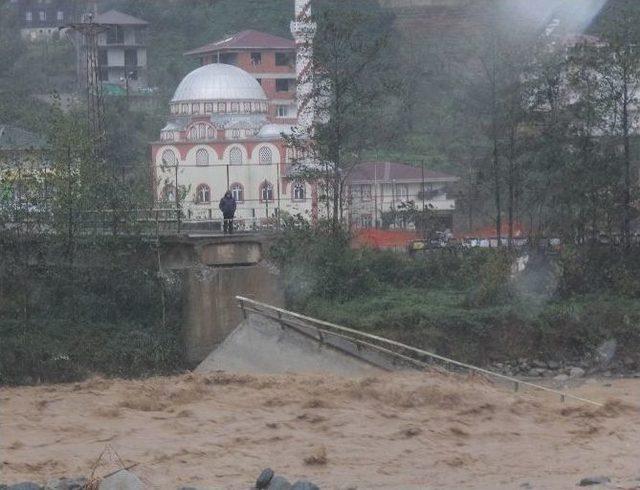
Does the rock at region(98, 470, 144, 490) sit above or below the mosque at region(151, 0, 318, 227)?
below

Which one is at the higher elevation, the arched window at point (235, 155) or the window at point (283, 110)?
the window at point (283, 110)

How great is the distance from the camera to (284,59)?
202ft

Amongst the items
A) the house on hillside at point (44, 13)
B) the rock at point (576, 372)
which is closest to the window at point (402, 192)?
the rock at point (576, 372)

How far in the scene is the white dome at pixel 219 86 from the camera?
5231cm

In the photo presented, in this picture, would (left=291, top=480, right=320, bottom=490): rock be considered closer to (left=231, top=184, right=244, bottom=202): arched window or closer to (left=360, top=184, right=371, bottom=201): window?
(left=360, top=184, right=371, bottom=201): window

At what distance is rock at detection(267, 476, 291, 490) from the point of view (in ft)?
54.2

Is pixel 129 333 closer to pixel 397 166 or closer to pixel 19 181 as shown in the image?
pixel 19 181

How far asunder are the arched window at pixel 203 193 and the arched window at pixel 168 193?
2.50m

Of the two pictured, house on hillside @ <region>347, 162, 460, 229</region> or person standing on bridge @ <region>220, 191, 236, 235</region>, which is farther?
house on hillside @ <region>347, 162, 460, 229</region>

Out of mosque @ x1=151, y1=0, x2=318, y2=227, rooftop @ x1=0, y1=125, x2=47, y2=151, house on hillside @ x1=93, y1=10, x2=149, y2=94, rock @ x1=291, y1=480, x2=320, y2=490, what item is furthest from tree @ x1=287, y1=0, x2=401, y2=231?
house on hillside @ x1=93, y1=10, x2=149, y2=94

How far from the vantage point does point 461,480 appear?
17500 mm

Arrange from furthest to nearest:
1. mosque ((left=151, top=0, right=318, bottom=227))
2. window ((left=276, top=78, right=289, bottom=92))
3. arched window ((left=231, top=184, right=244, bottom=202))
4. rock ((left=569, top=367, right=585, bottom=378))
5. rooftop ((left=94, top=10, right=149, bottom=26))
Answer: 1. rooftop ((left=94, top=10, right=149, bottom=26))
2. window ((left=276, top=78, right=289, bottom=92))
3. arched window ((left=231, top=184, right=244, bottom=202))
4. mosque ((left=151, top=0, right=318, bottom=227))
5. rock ((left=569, top=367, right=585, bottom=378))

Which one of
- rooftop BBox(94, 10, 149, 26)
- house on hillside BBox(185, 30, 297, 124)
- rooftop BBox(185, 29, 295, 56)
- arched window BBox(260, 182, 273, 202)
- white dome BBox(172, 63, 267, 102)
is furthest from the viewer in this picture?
rooftop BBox(94, 10, 149, 26)

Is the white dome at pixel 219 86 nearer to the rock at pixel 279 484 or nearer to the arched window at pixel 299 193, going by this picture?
the arched window at pixel 299 193
